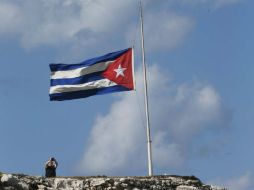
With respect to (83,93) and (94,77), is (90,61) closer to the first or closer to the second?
(94,77)

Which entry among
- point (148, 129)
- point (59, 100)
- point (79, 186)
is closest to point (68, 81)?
point (59, 100)

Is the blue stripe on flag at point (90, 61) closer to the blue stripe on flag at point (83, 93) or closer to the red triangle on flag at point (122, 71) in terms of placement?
the red triangle on flag at point (122, 71)

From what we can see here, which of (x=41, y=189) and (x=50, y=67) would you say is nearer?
(x=41, y=189)

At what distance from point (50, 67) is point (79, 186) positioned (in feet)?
36.5

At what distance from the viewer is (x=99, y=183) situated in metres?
38.2

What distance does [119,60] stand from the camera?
A: 46.1 meters

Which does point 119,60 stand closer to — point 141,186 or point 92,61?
point 92,61

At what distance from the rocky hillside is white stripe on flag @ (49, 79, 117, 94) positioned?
8.01m

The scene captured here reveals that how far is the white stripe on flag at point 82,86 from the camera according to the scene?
45.4m

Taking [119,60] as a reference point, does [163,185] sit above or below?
below

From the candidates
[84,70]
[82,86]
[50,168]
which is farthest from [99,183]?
[84,70]

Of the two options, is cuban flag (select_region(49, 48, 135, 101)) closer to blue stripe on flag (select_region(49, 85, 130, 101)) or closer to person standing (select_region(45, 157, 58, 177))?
blue stripe on flag (select_region(49, 85, 130, 101))

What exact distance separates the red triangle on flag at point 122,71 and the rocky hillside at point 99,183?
24.6ft

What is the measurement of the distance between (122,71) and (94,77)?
1.82 metres
